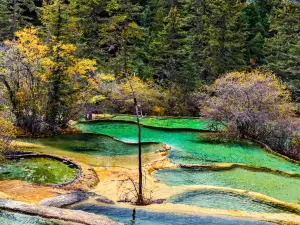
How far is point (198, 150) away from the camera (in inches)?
936

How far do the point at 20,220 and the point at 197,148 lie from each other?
14083 mm

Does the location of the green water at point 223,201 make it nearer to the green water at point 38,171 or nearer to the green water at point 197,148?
the green water at point 38,171

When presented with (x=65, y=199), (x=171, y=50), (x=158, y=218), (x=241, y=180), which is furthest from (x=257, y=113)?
(x=171, y=50)

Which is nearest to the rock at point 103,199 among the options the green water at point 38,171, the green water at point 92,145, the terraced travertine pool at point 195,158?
the terraced travertine pool at point 195,158

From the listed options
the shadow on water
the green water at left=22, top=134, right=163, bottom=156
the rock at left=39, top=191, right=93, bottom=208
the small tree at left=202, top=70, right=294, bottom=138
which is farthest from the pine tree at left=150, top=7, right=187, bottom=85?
the shadow on water

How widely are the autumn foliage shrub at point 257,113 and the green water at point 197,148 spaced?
4.69 ft

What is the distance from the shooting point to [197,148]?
24.3 metres

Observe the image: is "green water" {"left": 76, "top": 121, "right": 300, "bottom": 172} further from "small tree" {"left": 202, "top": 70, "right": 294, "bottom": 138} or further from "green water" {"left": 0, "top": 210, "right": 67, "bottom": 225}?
"green water" {"left": 0, "top": 210, "right": 67, "bottom": 225}

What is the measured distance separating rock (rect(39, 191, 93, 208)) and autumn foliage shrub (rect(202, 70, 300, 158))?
1410cm

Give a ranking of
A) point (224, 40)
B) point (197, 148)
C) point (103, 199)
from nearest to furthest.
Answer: point (103, 199)
point (197, 148)
point (224, 40)

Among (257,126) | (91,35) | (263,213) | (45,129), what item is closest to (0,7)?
(91,35)

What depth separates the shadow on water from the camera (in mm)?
12383

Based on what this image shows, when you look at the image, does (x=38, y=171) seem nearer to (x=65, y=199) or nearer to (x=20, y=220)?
(x=65, y=199)

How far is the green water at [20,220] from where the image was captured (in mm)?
12182
